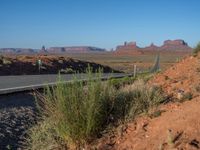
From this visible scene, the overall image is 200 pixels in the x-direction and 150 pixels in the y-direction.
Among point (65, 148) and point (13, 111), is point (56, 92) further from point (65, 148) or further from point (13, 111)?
point (13, 111)

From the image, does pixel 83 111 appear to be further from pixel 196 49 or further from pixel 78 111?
pixel 196 49

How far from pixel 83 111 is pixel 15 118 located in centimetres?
481

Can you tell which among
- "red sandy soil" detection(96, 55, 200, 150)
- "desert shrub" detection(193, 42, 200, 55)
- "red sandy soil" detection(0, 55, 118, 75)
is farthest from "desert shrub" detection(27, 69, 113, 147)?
"red sandy soil" detection(0, 55, 118, 75)

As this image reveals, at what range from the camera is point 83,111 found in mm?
7723

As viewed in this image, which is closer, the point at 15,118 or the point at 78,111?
Result: the point at 78,111

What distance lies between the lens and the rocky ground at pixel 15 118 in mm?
9766

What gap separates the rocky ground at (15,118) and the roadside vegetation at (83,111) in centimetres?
134

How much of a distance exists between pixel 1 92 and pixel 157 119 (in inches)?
391

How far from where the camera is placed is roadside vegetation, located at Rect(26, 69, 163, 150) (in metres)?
7.64

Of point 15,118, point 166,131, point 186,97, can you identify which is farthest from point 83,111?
point 15,118

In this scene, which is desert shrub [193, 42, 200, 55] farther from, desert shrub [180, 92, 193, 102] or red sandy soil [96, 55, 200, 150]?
desert shrub [180, 92, 193, 102]

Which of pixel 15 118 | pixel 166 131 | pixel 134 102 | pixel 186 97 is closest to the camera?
pixel 166 131

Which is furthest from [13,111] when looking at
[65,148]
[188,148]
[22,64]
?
[22,64]

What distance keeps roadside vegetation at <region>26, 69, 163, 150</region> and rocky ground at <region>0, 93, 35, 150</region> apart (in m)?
1.34
